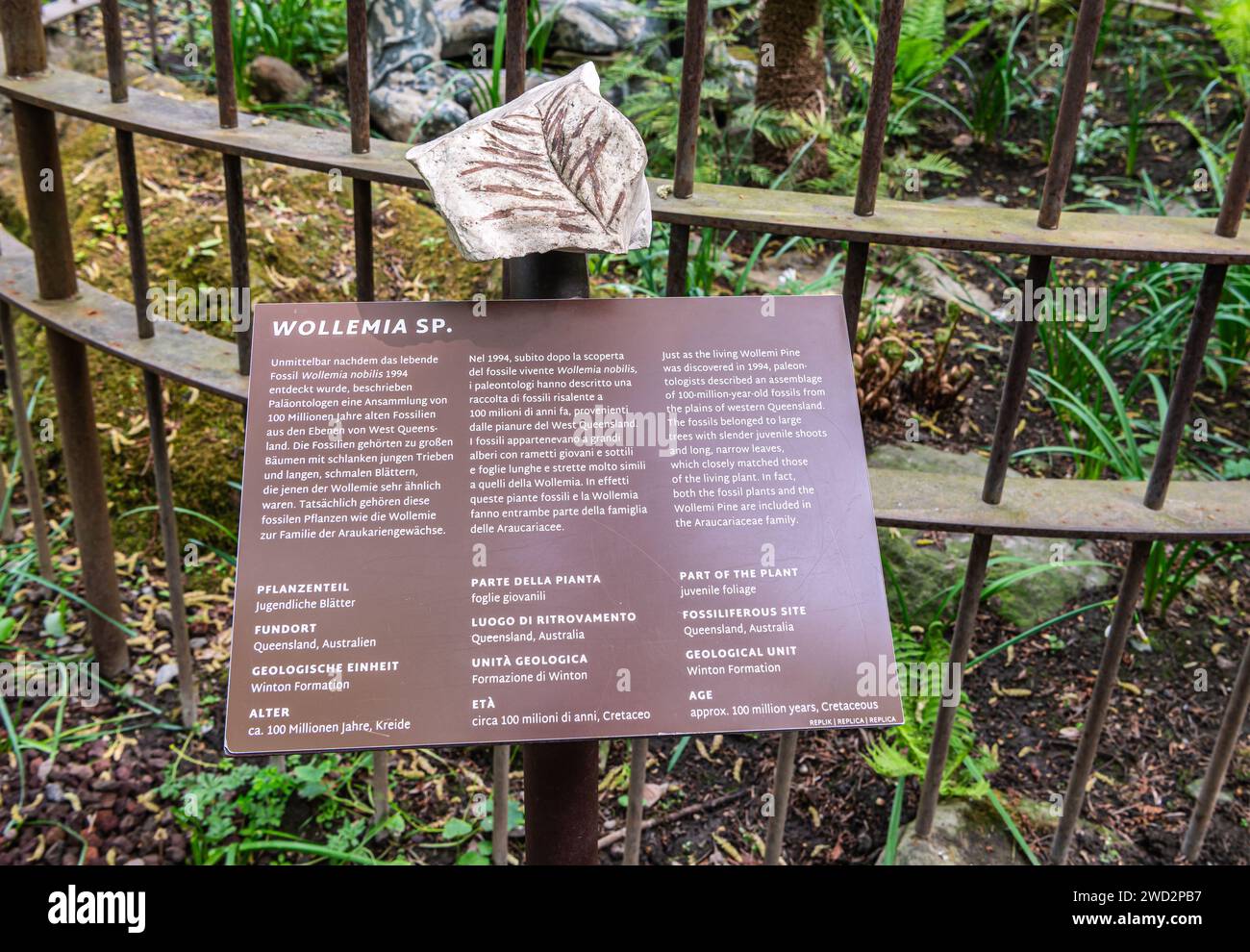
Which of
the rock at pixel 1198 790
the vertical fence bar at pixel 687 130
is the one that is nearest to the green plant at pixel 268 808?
the vertical fence bar at pixel 687 130

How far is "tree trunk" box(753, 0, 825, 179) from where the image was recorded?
4.46 meters

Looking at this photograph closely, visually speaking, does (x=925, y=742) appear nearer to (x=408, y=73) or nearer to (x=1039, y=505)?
(x=1039, y=505)

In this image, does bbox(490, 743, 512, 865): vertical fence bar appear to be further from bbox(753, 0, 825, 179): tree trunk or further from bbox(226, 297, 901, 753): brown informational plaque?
bbox(753, 0, 825, 179): tree trunk

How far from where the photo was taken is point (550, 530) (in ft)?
5.28

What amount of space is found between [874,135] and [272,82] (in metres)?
4.13

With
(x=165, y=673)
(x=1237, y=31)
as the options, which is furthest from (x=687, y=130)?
(x=1237, y=31)

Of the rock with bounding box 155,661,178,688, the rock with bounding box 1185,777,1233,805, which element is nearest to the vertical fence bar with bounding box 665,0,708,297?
the rock with bounding box 1185,777,1233,805

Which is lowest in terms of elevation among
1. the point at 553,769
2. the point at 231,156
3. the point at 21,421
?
the point at 21,421

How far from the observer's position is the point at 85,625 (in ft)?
11.2

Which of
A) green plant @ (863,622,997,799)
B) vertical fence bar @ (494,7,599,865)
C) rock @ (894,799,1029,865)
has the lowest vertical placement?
rock @ (894,799,1029,865)

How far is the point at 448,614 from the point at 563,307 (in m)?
0.50

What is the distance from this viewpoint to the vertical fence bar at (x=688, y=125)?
5.94ft

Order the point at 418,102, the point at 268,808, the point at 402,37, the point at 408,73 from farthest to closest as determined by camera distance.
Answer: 1. the point at 402,37
2. the point at 408,73
3. the point at 418,102
4. the point at 268,808
